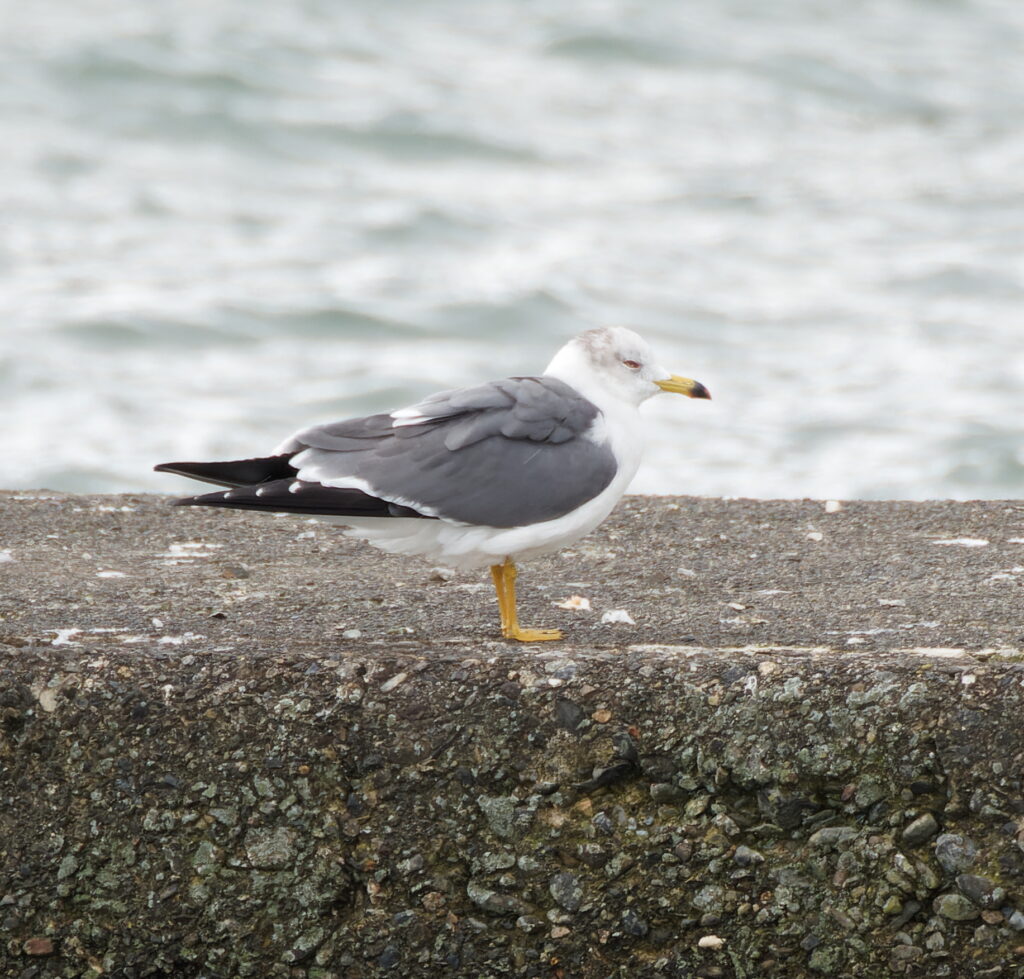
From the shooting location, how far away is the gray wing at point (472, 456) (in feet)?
10.3

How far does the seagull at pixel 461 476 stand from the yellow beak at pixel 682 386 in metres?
0.36

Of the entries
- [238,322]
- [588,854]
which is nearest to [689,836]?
[588,854]

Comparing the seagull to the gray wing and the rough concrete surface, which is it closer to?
the gray wing

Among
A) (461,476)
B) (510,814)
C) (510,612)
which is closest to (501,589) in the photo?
(510,612)

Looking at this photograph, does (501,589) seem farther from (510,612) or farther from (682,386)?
(682,386)

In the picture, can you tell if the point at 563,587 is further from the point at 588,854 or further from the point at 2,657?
the point at 2,657

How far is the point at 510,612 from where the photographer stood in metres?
3.28

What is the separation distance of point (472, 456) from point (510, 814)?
75cm

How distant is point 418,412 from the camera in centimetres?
325

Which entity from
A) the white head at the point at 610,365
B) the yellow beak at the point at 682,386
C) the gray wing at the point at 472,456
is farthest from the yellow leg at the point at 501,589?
the yellow beak at the point at 682,386

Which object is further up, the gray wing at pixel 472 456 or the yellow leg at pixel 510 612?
the gray wing at pixel 472 456

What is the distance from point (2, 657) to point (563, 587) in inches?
54.3

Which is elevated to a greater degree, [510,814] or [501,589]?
[501,589]

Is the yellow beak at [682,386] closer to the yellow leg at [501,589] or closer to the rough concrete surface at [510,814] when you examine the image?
the yellow leg at [501,589]
